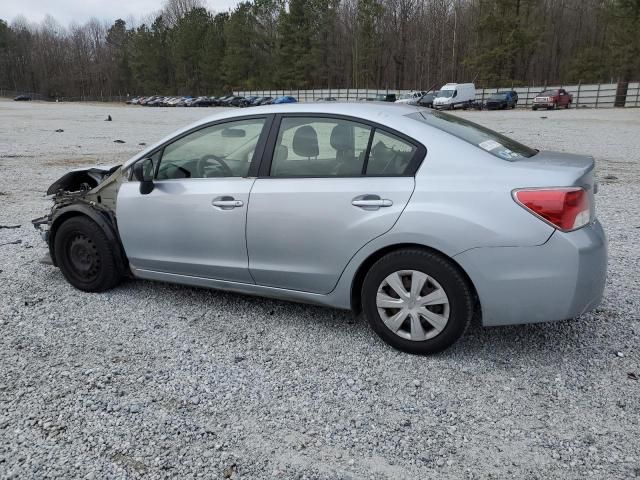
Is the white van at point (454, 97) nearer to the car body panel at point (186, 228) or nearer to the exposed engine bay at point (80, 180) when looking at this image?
the exposed engine bay at point (80, 180)

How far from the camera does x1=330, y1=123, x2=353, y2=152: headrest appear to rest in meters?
3.64

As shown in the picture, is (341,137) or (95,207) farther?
(95,207)

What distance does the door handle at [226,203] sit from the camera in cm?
383

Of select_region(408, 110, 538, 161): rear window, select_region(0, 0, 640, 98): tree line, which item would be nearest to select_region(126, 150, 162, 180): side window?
select_region(408, 110, 538, 161): rear window

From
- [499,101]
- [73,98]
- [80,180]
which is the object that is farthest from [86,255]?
[73,98]

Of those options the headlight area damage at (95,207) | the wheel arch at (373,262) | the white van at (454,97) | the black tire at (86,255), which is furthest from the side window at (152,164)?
the white van at (454,97)

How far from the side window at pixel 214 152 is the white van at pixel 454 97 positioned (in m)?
42.4

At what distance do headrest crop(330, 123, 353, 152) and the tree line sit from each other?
55.3 meters

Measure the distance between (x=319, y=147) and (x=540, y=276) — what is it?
168 centimetres

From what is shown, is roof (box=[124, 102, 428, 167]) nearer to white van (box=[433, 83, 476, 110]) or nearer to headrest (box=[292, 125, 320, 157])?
headrest (box=[292, 125, 320, 157])

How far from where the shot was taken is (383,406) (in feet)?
10.0

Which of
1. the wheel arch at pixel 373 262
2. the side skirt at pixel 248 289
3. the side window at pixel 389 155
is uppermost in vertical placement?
the side window at pixel 389 155

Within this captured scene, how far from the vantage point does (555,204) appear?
10.0ft

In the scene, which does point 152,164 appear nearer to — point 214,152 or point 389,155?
point 214,152
